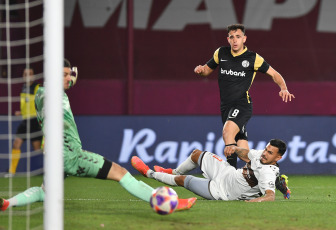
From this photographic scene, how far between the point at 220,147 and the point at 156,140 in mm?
983

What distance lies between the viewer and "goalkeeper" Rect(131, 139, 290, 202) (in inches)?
271

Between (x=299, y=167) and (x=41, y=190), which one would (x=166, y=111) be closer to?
(x=299, y=167)

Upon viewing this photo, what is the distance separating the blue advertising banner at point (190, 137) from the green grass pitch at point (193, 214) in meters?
3.06

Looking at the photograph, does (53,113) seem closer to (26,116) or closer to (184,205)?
(184,205)

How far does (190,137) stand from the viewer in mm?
11352

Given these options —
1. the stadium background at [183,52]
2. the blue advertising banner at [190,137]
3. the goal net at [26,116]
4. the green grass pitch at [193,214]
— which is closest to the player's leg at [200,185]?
the green grass pitch at [193,214]

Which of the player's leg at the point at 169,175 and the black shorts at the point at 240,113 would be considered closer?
the player's leg at the point at 169,175

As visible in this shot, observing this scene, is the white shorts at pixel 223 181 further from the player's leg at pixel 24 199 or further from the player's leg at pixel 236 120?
the player's leg at pixel 24 199

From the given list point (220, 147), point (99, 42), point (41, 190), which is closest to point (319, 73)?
point (99, 42)

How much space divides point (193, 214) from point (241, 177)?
46.8 inches

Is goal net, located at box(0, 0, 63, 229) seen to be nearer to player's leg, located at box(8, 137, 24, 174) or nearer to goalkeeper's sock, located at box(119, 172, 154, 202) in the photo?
player's leg, located at box(8, 137, 24, 174)

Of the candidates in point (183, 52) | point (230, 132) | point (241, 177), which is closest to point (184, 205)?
point (241, 177)

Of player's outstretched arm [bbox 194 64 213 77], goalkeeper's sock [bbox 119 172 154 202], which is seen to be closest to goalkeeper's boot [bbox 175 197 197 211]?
goalkeeper's sock [bbox 119 172 154 202]

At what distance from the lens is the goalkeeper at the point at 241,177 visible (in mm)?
6871
